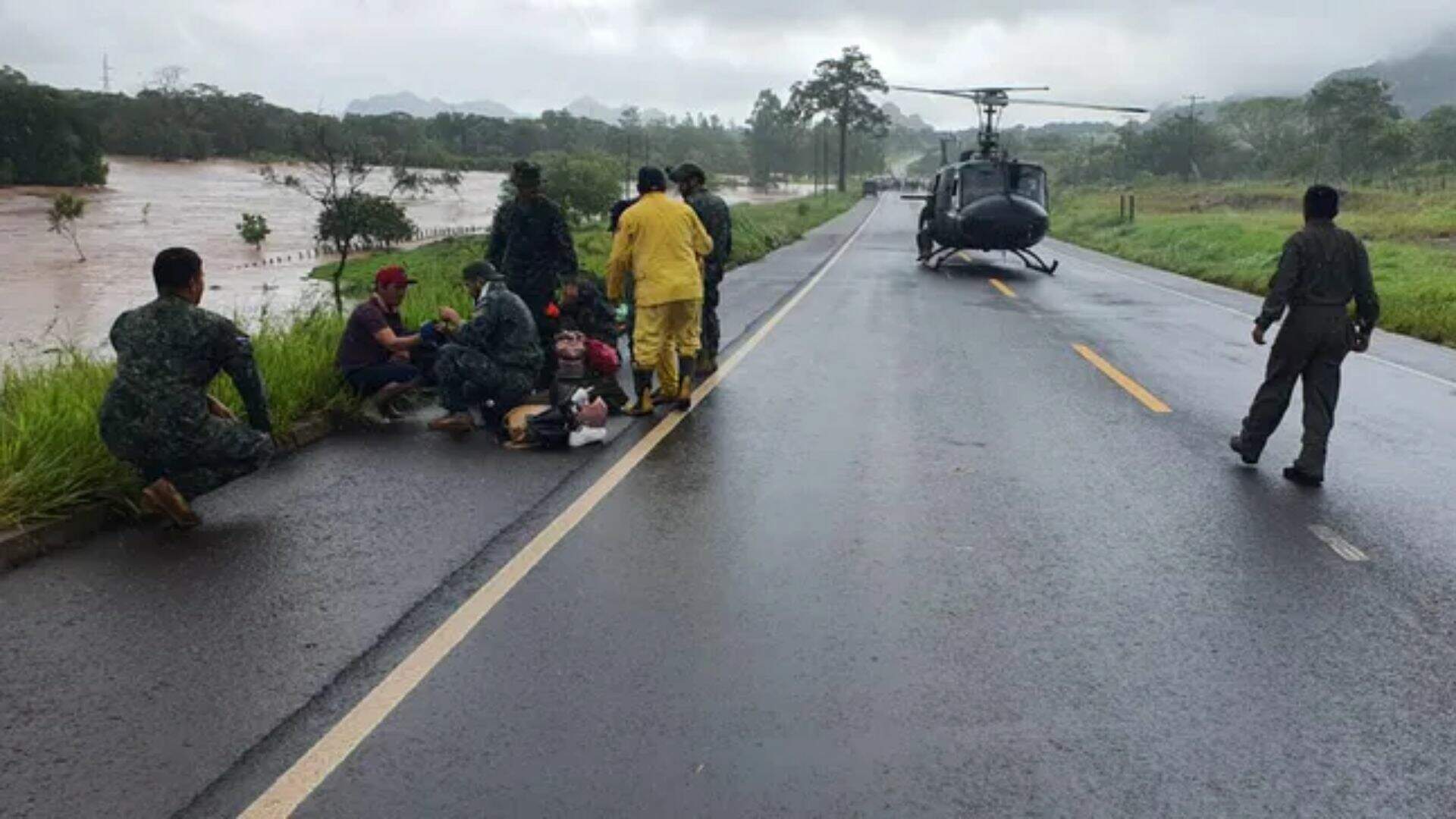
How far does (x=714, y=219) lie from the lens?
1081cm

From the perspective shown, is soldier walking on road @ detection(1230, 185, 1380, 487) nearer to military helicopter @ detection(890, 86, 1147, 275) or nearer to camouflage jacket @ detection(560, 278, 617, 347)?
camouflage jacket @ detection(560, 278, 617, 347)

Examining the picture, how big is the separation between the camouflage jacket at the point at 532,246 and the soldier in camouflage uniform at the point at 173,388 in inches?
147

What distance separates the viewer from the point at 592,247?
1313 inches

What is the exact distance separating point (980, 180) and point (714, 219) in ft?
46.6

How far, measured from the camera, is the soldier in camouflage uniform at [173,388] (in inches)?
229

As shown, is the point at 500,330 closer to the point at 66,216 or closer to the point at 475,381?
the point at 475,381

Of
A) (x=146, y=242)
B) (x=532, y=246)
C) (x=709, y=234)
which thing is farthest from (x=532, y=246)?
(x=146, y=242)

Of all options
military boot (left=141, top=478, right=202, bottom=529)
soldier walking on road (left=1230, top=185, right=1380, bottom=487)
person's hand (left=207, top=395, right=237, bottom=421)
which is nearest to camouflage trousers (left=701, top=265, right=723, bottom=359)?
soldier walking on road (left=1230, top=185, right=1380, bottom=487)

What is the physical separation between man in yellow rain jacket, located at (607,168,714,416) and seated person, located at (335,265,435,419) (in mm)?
1638

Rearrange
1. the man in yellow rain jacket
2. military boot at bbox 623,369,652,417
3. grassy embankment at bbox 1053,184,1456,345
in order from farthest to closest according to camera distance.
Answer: grassy embankment at bbox 1053,184,1456,345 → military boot at bbox 623,369,652,417 → the man in yellow rain jacket

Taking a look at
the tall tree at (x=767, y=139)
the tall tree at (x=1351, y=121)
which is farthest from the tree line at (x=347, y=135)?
the tall tree at (x=1351, y=121)

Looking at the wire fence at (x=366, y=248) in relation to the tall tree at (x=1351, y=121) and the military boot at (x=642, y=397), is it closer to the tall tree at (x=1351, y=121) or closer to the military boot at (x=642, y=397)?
the military boot at (x=642, y=397)

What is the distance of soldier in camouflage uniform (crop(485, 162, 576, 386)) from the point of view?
9492 millimetres

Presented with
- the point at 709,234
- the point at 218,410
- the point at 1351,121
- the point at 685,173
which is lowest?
the point at 218,410
